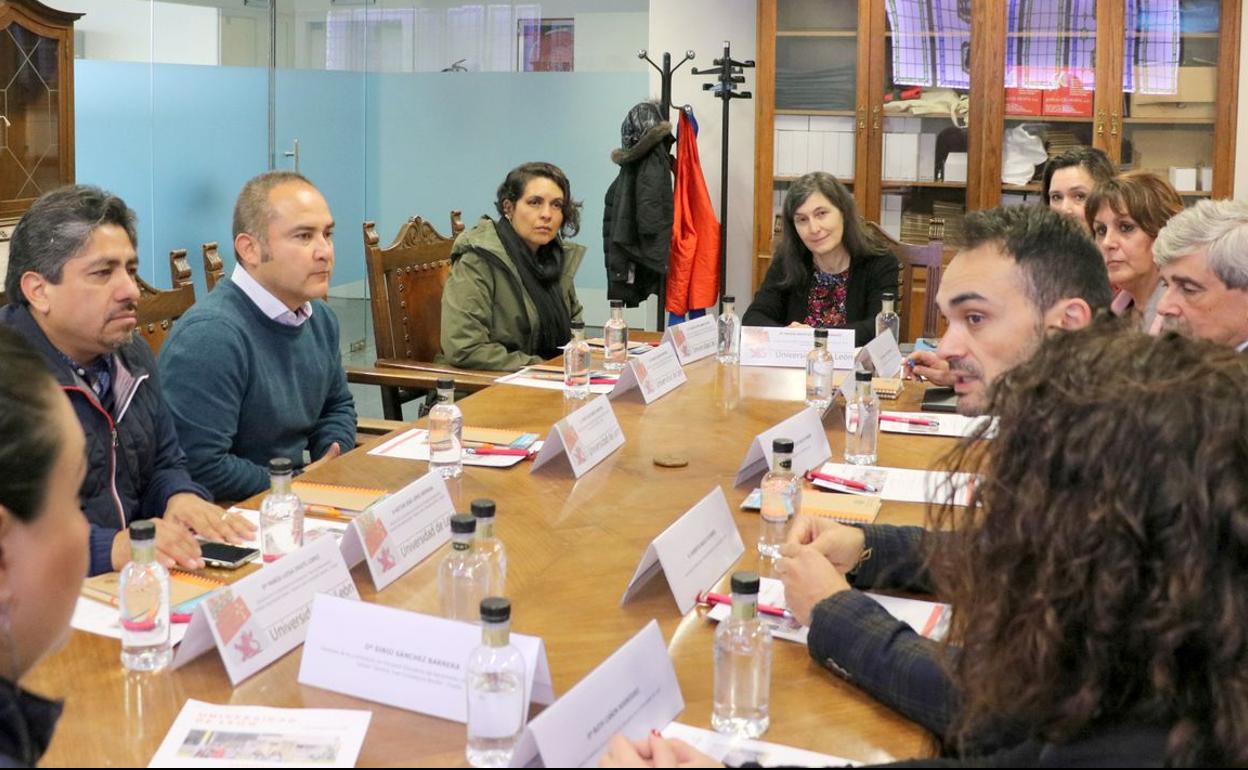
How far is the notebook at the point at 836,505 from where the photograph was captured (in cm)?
233

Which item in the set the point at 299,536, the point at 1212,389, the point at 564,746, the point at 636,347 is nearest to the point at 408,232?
the point at 636,347

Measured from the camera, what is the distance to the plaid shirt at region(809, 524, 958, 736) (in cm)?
153

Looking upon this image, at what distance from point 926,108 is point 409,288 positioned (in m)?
3.15

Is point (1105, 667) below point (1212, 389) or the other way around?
below

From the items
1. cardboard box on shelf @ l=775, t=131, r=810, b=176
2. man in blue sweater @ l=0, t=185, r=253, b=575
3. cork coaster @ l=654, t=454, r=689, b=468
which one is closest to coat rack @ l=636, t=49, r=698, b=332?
cardboard box on shelf @ l=775, t=131, r=810, b=176

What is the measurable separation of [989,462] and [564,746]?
502mm

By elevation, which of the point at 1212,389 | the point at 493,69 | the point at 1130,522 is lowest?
the point at 1130,522

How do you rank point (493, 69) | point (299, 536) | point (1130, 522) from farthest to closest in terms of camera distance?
point (493, 69), point (299, 536), point (1130, 522)

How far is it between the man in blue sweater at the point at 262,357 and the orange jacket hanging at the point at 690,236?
10.7ft

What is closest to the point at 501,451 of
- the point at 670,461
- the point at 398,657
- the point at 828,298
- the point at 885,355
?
the point at 670,461

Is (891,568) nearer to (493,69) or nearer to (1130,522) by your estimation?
(1130,522)

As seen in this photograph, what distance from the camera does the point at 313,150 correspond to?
7.16m

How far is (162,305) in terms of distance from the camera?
333 centimetres

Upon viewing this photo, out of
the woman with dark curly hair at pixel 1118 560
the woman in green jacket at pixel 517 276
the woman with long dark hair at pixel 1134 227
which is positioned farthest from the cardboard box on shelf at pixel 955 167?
the woman with dark curly hair at pixel 1118 560
